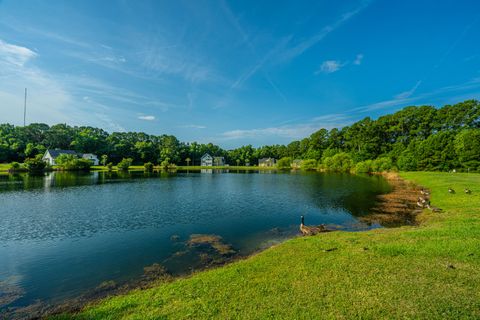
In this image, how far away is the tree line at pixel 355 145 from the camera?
60.4 m

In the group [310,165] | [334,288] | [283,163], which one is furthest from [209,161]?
[334,288]

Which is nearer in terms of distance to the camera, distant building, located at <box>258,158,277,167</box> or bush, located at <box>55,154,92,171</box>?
bush, located at <box>55,154,92,171</box>

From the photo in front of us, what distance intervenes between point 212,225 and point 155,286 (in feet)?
32.5

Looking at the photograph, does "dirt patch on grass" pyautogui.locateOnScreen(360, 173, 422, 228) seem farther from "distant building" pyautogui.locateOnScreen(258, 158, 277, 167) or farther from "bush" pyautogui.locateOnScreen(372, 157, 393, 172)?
"distant building" pyautogui.locateOnScreen(258, 158, 277, 167)

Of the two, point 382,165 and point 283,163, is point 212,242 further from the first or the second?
point 283,163

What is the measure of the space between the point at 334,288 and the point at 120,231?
16.2 meters

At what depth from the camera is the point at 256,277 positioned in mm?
9047

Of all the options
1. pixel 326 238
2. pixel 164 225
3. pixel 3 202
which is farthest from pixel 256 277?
pixel 3 202

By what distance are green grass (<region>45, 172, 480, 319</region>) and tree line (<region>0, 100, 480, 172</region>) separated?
62.8 m

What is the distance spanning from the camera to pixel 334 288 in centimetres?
764

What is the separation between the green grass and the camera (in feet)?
21.3

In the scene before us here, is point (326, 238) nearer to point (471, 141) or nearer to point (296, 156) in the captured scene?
point (471, 141)

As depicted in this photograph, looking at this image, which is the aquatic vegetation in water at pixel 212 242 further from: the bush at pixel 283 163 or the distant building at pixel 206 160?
the distant building at pixel 206 160

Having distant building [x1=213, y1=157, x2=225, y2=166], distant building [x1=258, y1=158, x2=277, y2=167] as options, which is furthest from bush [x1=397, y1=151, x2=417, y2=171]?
distant building [x1=213, y1=157, x2=225, y2=166]
